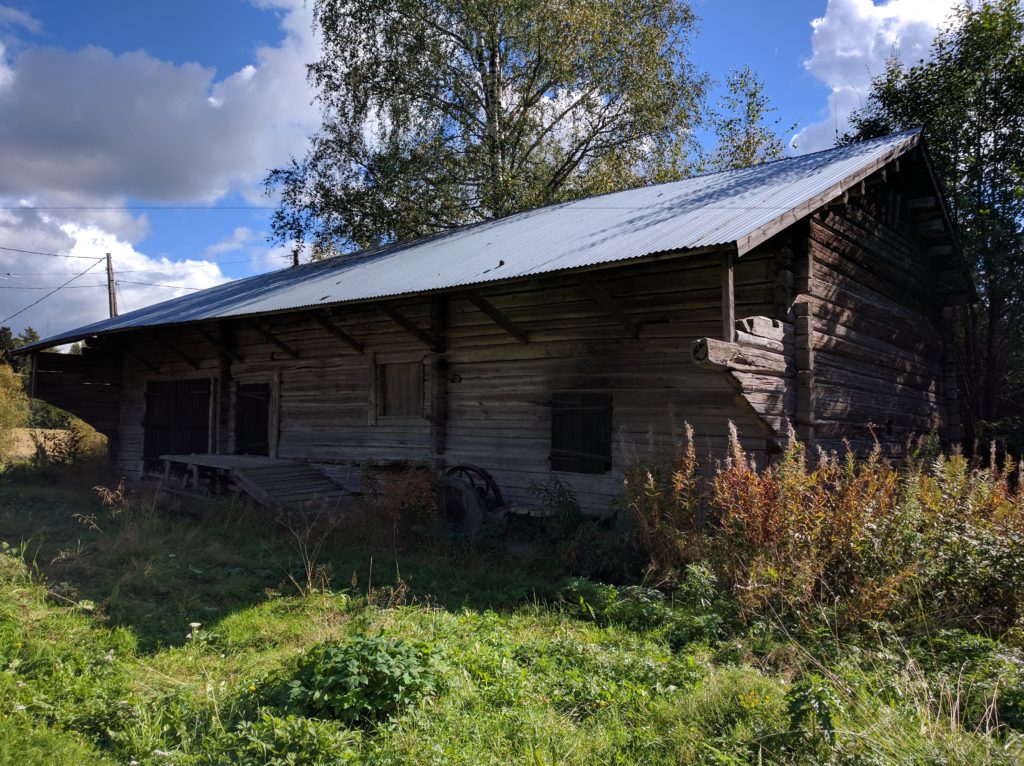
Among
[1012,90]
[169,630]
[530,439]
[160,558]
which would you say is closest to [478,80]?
[1012,90]

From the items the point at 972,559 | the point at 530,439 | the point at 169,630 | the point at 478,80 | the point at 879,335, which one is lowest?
the point at 169,630

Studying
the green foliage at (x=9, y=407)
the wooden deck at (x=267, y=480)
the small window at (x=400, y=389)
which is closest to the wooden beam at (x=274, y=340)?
the wooden deck at (x=267, y=480)

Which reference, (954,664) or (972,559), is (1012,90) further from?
(954,664)

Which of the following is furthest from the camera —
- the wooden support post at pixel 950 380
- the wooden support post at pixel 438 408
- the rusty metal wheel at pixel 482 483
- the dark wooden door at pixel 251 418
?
the dark wooden door at pixel 251 418

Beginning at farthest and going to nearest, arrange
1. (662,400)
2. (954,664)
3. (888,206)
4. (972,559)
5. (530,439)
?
(888,206) → (530,439) → (662,400) → (972,559) → (954,664)

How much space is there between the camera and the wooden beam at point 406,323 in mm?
11086

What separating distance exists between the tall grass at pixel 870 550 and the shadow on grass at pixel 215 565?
1.94 m

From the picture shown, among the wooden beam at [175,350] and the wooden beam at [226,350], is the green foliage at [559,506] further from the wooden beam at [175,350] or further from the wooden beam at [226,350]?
the wooden beam at [175,350]

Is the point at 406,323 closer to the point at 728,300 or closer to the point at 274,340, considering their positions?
the point at 274,340

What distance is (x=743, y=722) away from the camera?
381 cm

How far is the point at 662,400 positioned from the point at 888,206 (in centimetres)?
525

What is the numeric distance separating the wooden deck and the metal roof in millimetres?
2523

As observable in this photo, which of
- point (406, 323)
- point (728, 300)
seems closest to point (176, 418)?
point (406, 323)

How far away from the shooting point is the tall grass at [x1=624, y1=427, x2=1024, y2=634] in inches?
199
